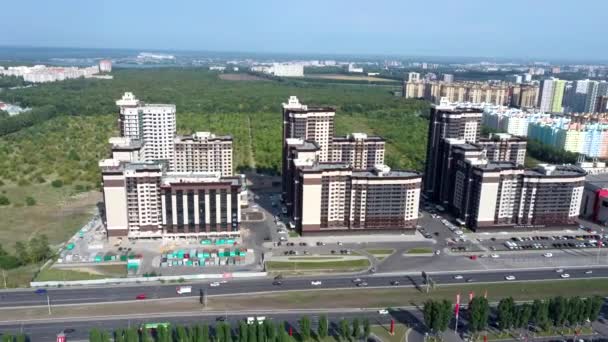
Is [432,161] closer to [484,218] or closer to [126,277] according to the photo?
[484,218]

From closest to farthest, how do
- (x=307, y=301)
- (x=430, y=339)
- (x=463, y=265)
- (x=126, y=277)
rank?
(x=430, y=339)
(x=307, y=301)
(x=126, y=277)
(x=463, y=265)

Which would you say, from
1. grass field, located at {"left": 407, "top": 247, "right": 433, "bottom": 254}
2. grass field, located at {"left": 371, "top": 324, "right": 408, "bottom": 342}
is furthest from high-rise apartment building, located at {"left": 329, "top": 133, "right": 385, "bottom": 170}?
→ grass field, located at {"left": 371, "top": 324, "right": 408, "bottom": 342}

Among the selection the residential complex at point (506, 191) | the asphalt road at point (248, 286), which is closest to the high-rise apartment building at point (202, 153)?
the asphalt road at point (248, 286)

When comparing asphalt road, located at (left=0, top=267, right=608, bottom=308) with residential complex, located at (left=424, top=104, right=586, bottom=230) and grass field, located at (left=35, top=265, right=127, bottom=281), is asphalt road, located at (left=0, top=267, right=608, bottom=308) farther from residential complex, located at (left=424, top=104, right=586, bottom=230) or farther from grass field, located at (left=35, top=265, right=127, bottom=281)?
residential complex, located at (left=424, top=104, right=586, bottom=230)

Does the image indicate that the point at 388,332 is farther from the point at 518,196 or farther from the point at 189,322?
the point at 518,196

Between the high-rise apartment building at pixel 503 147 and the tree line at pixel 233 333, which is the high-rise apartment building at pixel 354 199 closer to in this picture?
the high-rise apartment building at pixel 503 147

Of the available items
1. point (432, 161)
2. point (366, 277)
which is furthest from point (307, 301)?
point (432, 161)

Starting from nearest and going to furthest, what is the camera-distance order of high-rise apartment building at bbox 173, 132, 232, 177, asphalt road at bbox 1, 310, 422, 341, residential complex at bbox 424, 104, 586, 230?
asphalt road at bbox 1, 310, 422, 341 → residential complex at bbox 424, 104, 586, 230 → high-rise apartment building at bbox 173, 132, 232, 177
